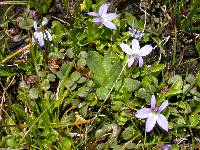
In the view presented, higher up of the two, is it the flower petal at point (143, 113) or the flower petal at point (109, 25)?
the flower petal at point (109, 25)

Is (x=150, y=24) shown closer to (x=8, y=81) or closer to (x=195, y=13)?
(x=195, y=13)

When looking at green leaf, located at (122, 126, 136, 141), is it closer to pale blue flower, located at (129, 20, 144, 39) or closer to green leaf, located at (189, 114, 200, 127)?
green leaf, located at (189, 114, 200, 127)

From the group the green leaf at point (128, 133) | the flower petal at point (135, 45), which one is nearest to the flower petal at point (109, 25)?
the flower petal at point (135, 45)

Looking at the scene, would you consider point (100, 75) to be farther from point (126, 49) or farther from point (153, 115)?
point (153, 115)

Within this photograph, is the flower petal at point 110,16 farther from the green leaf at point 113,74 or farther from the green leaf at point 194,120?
the green leaf at point 194,120

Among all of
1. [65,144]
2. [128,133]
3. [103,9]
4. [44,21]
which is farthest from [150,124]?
[44,21]

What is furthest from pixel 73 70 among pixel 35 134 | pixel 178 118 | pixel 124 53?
pixel 178 118

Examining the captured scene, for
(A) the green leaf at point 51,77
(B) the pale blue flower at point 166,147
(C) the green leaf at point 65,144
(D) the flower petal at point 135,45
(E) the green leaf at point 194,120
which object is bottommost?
(B) the pale blue flower at point 166,147
